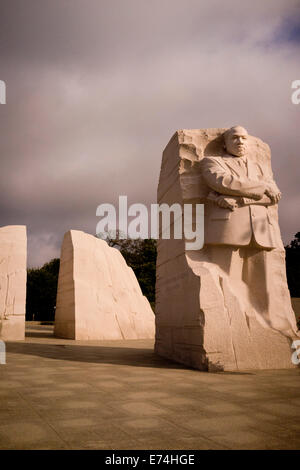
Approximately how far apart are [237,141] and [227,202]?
1170 mm

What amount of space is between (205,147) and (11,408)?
16.1ft

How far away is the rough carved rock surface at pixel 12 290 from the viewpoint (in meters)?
9.95

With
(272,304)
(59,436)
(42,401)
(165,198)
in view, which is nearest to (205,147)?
(165,198)

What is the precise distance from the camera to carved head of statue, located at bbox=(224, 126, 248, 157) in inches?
244

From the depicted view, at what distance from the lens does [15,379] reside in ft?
13.7

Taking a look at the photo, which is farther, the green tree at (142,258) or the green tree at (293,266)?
the green tree at (142,258)

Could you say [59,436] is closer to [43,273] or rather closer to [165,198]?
[165,198]

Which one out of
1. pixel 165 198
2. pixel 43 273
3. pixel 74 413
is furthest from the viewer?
pixel 43 273

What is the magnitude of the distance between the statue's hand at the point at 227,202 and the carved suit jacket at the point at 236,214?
5cm

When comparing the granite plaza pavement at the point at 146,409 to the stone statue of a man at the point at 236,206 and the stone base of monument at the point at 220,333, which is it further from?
the stone statue of a man at the point at 236,206

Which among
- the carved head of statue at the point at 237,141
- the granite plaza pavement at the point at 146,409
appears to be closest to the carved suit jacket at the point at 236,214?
the carved head of statue at the point at 237,141

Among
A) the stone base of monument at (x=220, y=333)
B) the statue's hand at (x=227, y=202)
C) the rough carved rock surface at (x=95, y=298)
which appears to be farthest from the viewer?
the rough carved rock surface at (x=95, y=298)

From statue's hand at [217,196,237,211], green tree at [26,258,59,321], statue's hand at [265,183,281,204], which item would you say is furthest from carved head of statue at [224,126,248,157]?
green tree at [26,258,59,321]

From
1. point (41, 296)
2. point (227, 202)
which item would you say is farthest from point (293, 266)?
point (227, 202)
